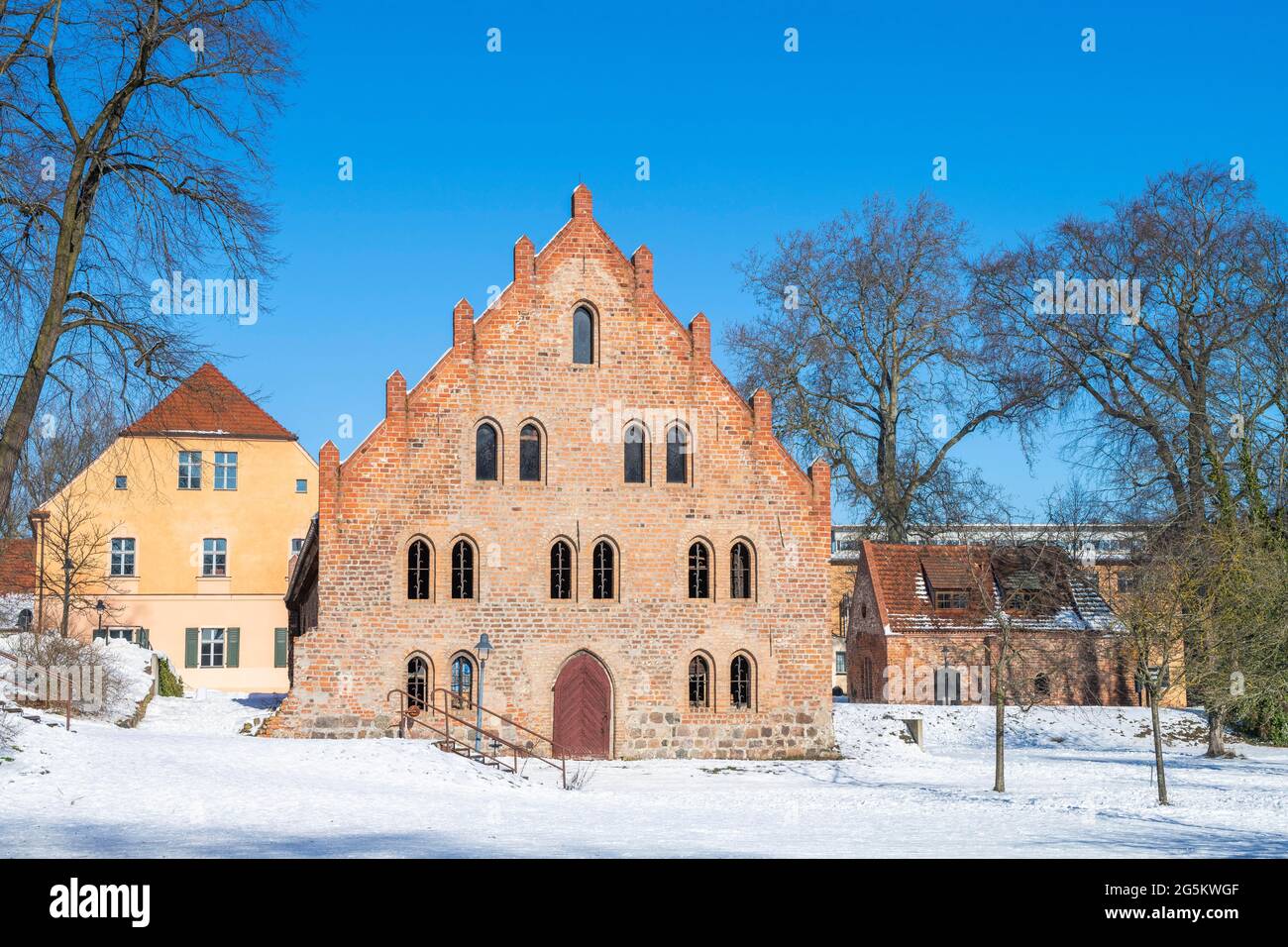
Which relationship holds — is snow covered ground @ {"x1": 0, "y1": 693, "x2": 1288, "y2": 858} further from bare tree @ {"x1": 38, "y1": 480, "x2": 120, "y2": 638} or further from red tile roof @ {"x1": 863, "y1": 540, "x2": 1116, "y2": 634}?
bare tree @ {"x1": 38, "y1": 480, "x2": 120, "y2": 638}

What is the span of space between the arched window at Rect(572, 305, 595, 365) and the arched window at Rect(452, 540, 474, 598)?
5.17 m

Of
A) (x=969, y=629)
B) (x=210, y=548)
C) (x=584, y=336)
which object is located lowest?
(x=969, y=629)

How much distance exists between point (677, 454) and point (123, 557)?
2976cm

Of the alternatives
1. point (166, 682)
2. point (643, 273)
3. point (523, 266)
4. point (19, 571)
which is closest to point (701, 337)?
point (643, 273)

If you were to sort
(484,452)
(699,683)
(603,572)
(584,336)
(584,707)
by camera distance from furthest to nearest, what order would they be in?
(584,336) → (699,683) → (603,572) → (484,452) → (584,707)

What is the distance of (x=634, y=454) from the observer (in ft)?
114

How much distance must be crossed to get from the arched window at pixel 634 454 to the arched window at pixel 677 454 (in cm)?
64

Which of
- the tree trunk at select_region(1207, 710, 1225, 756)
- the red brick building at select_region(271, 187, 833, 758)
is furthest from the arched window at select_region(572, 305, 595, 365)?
the tree trunk at select_region(1207, 710, 1225, 756)

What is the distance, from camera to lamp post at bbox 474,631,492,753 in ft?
99.8

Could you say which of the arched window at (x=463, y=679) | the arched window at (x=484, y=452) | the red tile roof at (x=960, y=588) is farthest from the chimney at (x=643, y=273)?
the red tile roof at (x=960, y=588)

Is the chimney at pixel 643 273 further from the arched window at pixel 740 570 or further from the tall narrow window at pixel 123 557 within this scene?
the tall narrow window at pixel 123 557

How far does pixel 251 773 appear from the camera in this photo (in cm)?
2470

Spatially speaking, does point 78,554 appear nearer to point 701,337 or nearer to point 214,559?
point 214,559

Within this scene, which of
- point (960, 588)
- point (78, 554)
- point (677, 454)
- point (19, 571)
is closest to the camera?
point (677, 454)
